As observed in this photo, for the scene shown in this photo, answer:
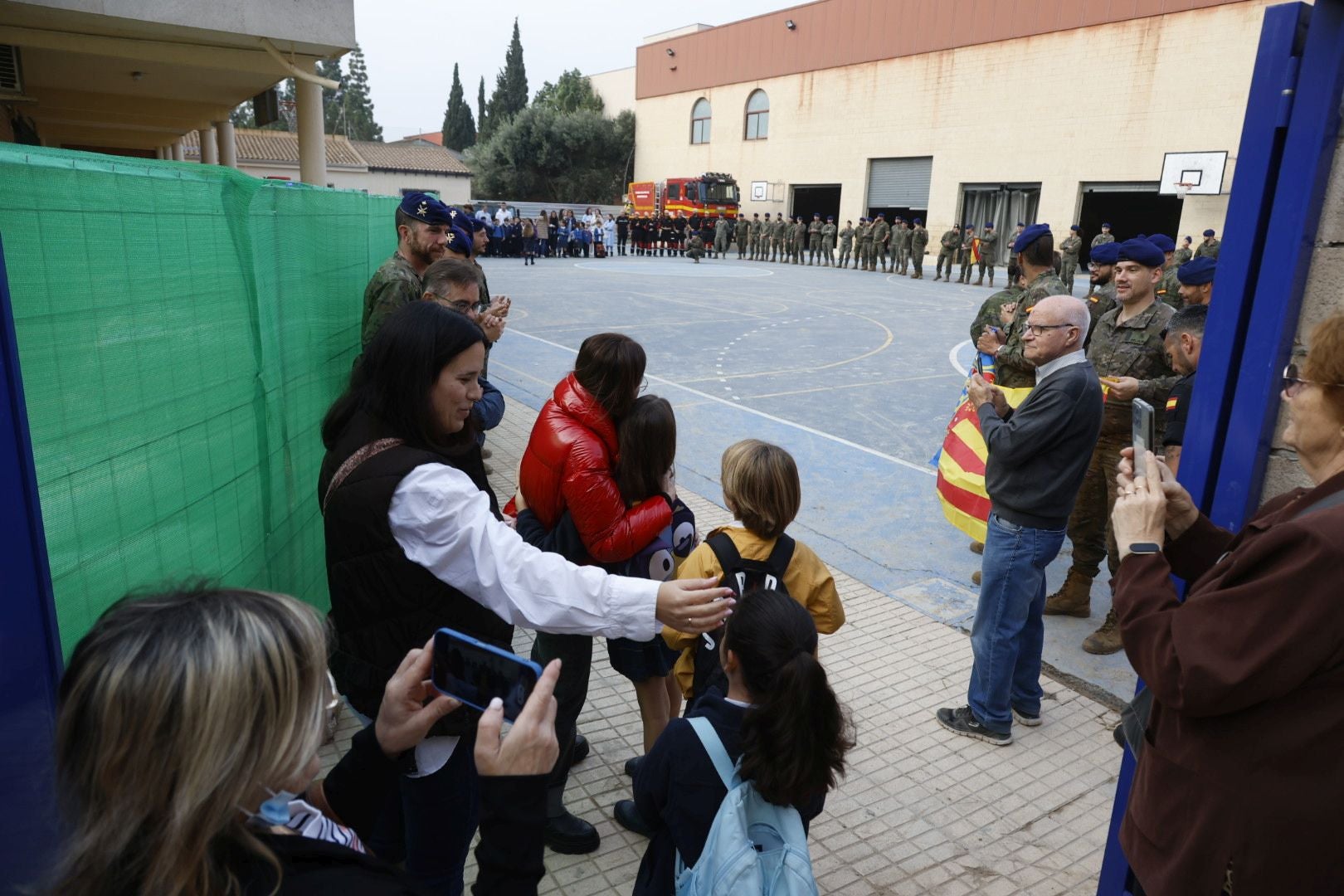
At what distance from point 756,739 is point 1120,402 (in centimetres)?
410

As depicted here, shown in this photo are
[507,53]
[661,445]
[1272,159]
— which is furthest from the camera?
[507,53]

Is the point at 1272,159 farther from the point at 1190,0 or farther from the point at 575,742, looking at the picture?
the point at 1190,0

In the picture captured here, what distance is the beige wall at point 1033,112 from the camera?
25.7 metres

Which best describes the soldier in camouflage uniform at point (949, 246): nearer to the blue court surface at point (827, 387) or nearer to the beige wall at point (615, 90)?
the blue court surface at point (827, 387)

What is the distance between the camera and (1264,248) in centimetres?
207

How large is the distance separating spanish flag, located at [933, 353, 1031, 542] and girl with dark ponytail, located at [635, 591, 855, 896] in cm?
323

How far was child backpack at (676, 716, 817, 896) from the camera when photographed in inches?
70.1

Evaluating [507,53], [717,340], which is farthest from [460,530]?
[507,53]

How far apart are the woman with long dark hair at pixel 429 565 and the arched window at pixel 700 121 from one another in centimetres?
4684

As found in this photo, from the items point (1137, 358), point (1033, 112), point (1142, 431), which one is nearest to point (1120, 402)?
point (1137, 358)

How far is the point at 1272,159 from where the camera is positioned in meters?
2.04

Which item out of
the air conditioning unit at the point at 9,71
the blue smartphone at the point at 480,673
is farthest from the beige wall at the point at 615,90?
the blue smartphone at the point at 480,673

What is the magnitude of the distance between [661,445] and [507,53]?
77008 mm

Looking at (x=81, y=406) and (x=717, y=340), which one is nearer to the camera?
(x=81, y=406)
